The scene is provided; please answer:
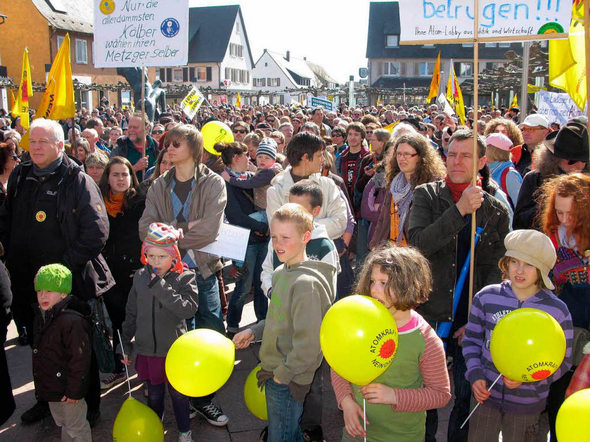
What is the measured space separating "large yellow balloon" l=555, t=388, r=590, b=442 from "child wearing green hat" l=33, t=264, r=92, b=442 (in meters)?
2.78

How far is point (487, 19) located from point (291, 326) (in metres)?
2.55

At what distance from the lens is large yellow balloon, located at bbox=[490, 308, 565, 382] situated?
247 centimetres

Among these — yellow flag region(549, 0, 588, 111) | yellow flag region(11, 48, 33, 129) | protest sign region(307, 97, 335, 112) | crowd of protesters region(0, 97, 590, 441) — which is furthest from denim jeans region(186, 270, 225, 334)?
protest sign region(307, 97, 335, 112)

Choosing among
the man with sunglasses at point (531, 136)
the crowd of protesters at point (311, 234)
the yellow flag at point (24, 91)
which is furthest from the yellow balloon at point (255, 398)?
the yellow flag at point (24, 91)

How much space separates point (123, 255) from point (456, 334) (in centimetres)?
287

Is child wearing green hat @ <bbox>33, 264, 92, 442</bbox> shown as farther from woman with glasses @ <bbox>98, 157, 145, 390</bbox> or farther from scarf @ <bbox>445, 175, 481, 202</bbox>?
scarf @ <bbox>445, 175, 481, 202</bbox>

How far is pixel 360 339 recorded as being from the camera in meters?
2.28

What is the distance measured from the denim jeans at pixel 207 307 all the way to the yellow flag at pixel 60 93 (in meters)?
2.70

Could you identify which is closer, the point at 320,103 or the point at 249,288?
the point at 249,288

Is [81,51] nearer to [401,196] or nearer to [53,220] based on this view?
[53,220]

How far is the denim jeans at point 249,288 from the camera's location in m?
5.57

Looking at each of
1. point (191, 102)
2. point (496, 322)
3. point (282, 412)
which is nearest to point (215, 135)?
point (282, 412)

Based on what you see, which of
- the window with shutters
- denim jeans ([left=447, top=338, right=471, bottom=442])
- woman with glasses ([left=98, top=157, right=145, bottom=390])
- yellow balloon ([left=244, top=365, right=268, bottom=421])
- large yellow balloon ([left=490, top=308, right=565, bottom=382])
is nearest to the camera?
large yellow balloon ([left=490, top=308, right=565, bottom=382])

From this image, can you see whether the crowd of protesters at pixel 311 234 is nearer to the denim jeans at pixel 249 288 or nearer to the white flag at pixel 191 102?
the denim jeans at pixel 249 288
